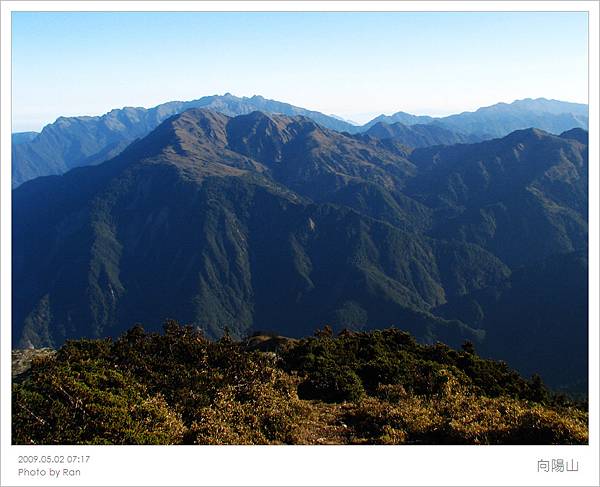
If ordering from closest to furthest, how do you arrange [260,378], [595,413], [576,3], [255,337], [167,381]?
[595,413] < [576,3] < [167,381] < [260,378] < [255,337]

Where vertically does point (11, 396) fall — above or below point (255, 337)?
above

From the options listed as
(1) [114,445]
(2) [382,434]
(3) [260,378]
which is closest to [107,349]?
(3) [260,378]

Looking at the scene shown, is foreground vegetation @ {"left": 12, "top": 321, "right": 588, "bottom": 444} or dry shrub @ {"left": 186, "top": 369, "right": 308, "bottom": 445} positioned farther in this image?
dry shrub @ {"left": 186, "top": 369, "right": 308, "bottom": 445}

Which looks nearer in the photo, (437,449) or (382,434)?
(437,449)

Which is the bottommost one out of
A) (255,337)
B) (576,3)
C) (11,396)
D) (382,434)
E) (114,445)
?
(255,337)

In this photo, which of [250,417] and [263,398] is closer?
[250,417]

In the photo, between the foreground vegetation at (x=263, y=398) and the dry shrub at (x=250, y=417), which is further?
the dry shrub at (x=250, y=417)

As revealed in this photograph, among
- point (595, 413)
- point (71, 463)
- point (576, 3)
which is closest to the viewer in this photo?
point (71, 463)

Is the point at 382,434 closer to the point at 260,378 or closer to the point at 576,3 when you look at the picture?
the point at 260,378
